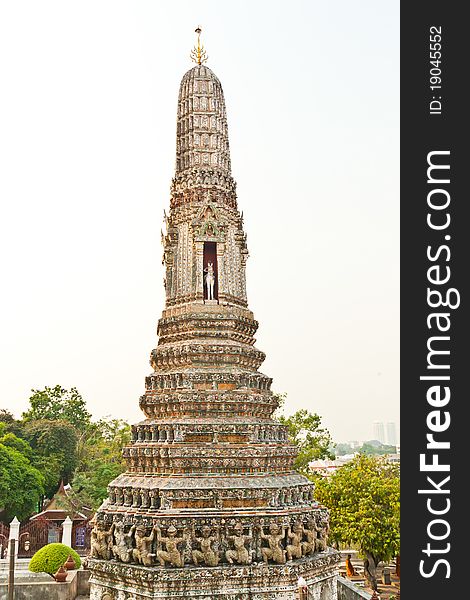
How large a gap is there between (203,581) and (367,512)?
497 inches

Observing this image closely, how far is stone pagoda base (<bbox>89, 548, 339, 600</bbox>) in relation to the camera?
13.7 metres

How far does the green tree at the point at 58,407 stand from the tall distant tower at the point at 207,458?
39.6 meters

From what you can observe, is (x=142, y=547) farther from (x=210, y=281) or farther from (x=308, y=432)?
(x=308, y=432)

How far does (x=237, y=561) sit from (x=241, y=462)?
7.06ft

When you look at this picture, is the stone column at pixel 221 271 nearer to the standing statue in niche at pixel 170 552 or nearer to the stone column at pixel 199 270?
the stone column at pixel 199 270

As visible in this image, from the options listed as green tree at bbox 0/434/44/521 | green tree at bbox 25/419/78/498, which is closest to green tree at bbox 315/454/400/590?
green tree at bbox 0/434/44/521

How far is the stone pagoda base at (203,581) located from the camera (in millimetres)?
13709

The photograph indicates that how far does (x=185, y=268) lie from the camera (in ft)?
60.2

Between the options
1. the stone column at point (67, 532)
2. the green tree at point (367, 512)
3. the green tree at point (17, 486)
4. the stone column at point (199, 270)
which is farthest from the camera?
the green tree at point (17, 486)

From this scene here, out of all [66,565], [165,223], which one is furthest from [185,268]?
[66,565]

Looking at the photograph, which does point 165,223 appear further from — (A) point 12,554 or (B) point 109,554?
(A) point 12,554

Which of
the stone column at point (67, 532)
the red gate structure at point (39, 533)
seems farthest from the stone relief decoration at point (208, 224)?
the red gate structure at point (39, 533)

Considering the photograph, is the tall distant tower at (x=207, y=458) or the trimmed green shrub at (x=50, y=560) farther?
the trimmed green shrub at (x=50, y=560)

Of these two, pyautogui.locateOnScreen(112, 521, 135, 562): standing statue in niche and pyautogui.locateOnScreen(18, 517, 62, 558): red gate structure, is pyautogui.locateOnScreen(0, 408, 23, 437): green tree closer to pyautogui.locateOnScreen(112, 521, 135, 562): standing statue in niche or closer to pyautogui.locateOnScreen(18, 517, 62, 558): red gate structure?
pyautogui.locateOnScreen(18, 517, 62, 558): red gate structure
